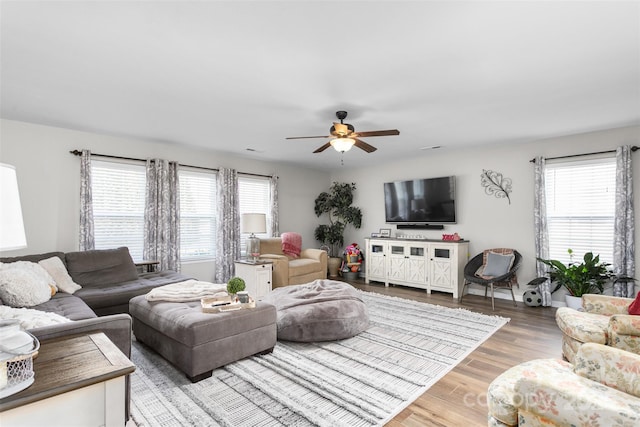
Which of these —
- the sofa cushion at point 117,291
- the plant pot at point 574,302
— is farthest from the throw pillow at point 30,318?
the plant pot at point 574,302

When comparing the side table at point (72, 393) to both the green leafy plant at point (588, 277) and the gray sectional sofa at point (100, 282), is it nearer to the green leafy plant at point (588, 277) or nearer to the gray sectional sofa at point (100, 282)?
the gray sectional sofa at point (100, 282)

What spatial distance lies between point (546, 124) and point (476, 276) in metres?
2.35

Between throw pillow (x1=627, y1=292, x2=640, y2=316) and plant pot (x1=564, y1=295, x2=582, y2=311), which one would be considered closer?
throw pillow (x1=627, y1=292, x2=640, y2=316)

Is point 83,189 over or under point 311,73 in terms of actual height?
under

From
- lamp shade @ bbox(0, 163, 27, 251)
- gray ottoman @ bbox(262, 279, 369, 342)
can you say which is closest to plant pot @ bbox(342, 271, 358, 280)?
gray ottoman @ bbox(262, 279, 369, 342)

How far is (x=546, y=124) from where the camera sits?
4.03m

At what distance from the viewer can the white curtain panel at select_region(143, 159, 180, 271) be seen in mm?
4812

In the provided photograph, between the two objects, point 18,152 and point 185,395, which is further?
point 18,152

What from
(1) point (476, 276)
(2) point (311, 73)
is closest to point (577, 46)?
(2) point (311, 73)

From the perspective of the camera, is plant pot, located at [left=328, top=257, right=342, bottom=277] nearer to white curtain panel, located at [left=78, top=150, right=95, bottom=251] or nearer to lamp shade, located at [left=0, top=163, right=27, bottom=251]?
white curtain panel, located at [left=78, top=150, right=95, bottom=251]

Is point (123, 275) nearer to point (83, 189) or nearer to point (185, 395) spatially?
point (83, 189)

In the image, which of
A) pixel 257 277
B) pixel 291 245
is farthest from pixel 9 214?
pixel 291 245

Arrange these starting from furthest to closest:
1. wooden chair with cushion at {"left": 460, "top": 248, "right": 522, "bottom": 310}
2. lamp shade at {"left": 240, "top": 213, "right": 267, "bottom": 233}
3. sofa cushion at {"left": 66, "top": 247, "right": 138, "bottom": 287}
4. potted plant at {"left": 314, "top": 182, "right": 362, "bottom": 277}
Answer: potted plant at {"left": 314, "top": 182, "right": 362, "bottom": 277}
lamp shade at {"left": 240, "top": 213, "right": 267, "bottom": 233}
wooden chair with cushion at {"left": 460, "top": 248, "right": 522, "bottom": 310}
sofa cushion at {"left": 66, "top": 247, "right": 138, "bottom": 287}

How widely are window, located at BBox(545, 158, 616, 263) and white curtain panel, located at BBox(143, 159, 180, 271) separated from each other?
5881mm
